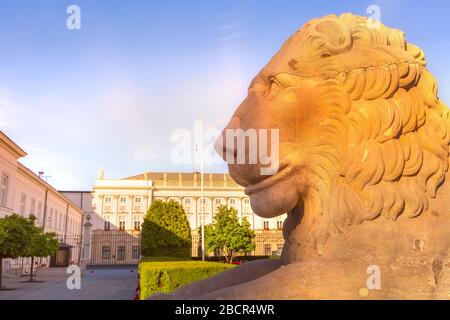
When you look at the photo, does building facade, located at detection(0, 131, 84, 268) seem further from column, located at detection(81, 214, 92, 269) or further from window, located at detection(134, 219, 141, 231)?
window, located at detection(134, 219, 141, 231)

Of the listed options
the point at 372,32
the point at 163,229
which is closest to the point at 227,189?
the point at 163,229

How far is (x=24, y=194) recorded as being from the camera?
31.0m

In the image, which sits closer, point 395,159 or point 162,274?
point 395,159

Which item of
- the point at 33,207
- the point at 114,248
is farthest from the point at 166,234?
the point at 114,248

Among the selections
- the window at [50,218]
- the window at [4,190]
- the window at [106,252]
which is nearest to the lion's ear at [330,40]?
the window at [4,190]

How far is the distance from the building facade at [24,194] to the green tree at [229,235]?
14232mm

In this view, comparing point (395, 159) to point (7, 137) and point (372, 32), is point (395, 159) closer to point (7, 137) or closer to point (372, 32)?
point (372, 32)

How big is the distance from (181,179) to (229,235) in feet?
112

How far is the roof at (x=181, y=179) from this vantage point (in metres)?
63.7

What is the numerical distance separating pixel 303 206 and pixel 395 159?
513mm

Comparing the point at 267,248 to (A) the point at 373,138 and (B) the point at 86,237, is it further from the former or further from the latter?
(A) the point at 373,138

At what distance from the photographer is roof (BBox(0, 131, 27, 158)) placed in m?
24.4

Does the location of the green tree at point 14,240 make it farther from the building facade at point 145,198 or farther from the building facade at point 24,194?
the building facade at point 145,198
